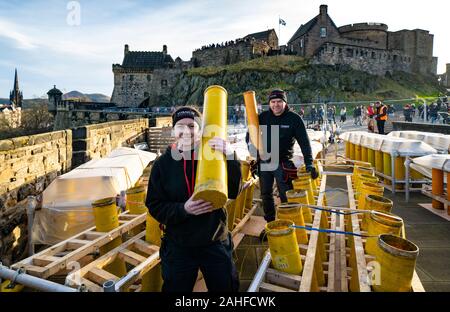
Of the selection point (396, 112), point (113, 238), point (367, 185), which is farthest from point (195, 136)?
point (396, 112)

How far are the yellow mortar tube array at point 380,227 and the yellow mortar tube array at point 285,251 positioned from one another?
0.78m

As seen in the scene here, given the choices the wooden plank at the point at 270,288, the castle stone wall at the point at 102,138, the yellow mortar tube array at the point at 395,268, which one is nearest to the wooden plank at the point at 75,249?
the wooden plank at the point at 270,288

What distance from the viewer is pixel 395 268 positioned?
2242mm

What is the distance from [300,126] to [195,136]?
2.61 meters

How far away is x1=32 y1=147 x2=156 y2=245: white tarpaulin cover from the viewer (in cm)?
491

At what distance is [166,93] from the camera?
217 feet

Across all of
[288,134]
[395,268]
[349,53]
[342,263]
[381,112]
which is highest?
[349,53]

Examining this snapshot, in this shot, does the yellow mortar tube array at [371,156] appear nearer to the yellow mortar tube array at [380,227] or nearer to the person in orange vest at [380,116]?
the person in orange vest at [380,116]

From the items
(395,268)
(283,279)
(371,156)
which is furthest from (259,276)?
(371,156)

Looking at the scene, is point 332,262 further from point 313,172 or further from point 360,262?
point 313,172

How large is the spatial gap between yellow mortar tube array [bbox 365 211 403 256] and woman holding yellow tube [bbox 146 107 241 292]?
147cm

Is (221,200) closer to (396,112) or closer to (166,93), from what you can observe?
(396,112)

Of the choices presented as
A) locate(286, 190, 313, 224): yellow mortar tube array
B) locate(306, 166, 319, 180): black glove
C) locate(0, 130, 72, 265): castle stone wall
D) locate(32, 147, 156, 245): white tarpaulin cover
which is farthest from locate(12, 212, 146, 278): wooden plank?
locate(306, 166, 319, 180): black glove

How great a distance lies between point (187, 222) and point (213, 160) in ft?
1.85
